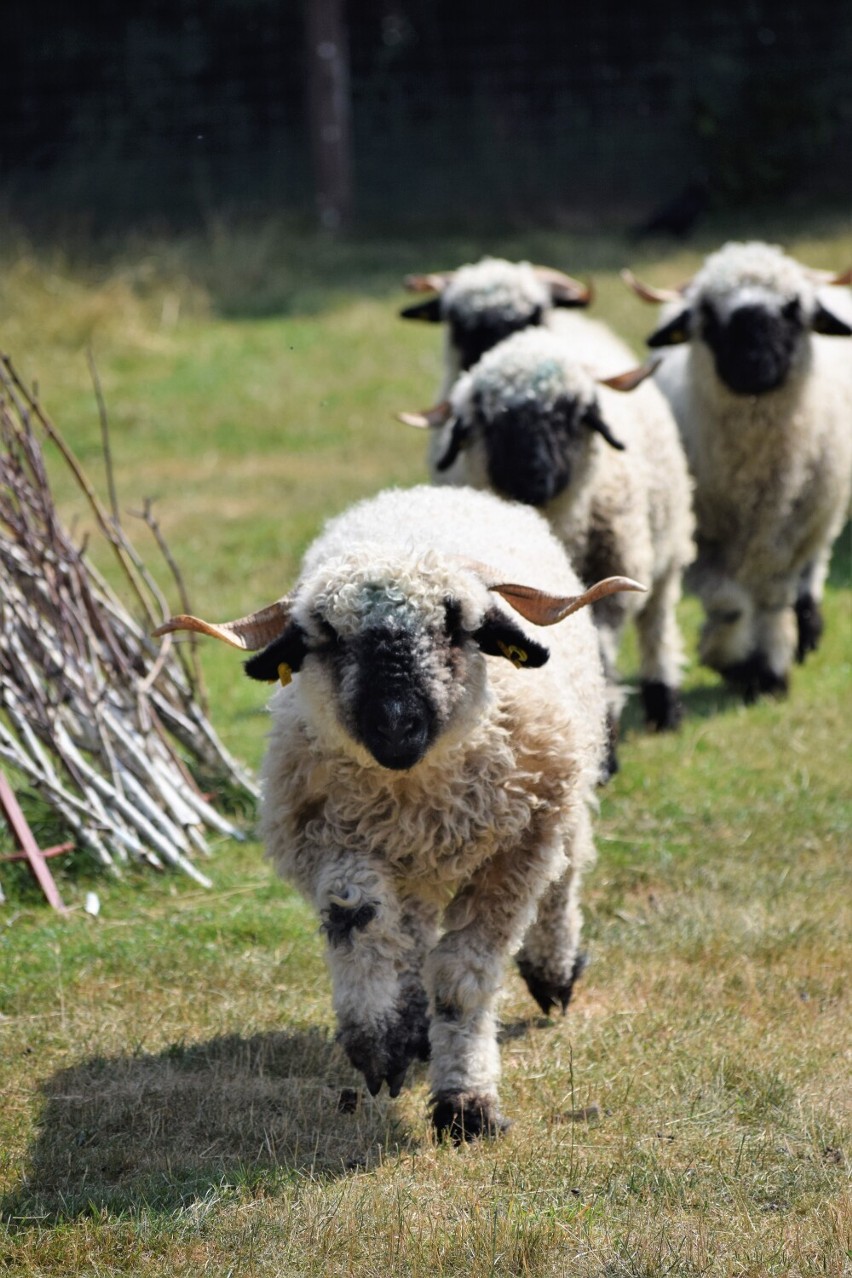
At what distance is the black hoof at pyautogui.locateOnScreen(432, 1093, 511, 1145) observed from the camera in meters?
4.27

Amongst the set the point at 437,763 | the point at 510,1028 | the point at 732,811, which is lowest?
the point at 732,811

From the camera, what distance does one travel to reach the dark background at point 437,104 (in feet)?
73.1

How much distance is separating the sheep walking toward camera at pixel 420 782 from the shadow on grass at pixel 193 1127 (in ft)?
0.83

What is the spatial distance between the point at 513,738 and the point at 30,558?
8.42 ft

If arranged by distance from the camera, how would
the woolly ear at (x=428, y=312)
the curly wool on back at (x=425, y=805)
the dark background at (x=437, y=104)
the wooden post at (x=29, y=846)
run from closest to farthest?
the curly wool on back at (x=425, y=805) < the wooden post at (x=29, y=846) < the woolly ear at (x=428, y=312) < the dark background at (x=437, y=104)

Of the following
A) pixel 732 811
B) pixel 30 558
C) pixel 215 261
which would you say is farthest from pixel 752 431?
pixel 215 261

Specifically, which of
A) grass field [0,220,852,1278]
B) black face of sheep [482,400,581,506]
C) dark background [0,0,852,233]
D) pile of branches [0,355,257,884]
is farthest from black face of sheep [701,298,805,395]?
dark background [0,0,852,233]

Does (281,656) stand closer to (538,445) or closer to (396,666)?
(396,666)

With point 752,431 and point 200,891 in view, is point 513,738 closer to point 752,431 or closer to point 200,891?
point 200,891

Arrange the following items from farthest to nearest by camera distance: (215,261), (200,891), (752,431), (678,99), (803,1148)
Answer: (678,99) < (215,261) < (752,431) < (200,891) < (803,1148)

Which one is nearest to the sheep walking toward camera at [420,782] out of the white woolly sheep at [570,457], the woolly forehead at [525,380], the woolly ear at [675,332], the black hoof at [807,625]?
the white woolly sheep at [570,457]

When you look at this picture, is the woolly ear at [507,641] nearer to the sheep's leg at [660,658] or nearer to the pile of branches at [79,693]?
the pile of branches at [79,693]

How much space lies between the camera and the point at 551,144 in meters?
22.7

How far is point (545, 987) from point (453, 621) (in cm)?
133
